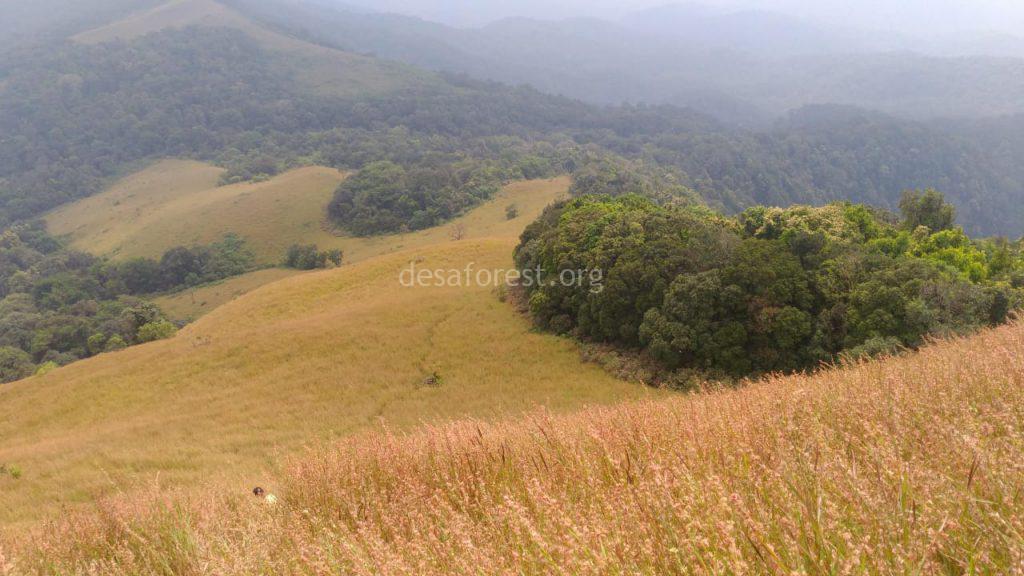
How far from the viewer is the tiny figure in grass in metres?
4.82

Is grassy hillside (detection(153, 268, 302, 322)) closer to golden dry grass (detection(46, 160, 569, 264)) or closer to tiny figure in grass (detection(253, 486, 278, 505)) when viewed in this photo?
golden dry grass (detection(46, 160, 569, 264))

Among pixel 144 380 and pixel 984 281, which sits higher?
pixel 984 281

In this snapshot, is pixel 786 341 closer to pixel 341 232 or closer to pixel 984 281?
pixel 984 281

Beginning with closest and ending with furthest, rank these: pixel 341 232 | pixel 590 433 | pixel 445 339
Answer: pixel 590 433 → pixel 445 339 → pixel 341 232

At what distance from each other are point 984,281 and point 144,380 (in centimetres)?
3412

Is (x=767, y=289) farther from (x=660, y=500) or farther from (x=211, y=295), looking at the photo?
(x=211, y=295)

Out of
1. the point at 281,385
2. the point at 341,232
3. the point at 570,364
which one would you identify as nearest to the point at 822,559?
the point at 570,364

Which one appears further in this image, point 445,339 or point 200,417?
point 445,339

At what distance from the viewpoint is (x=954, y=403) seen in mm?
3844

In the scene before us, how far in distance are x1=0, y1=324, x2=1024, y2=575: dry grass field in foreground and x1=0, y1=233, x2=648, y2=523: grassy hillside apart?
7379 millimetres

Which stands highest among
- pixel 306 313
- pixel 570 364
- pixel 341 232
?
pixel 570 364

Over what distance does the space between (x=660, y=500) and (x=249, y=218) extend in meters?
Answer: 99.5

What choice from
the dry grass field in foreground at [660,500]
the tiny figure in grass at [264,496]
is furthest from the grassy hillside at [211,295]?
the dry grass field in foreground at [660,500]

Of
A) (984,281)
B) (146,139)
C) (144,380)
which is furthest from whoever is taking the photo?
(146,139)
